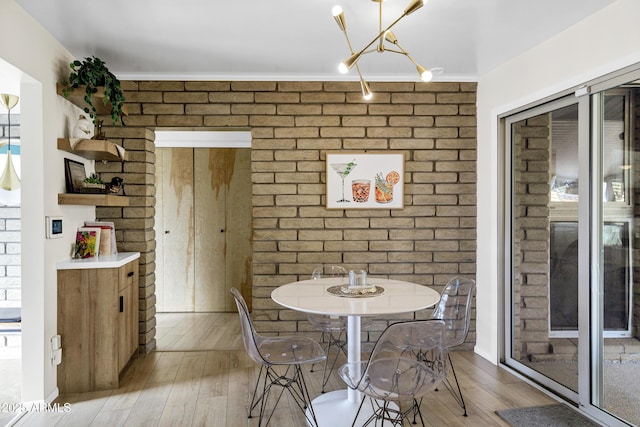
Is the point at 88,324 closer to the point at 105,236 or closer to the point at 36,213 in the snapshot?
the point at 105,236

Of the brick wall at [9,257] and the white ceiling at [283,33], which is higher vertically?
the white ceiling at [283,33]

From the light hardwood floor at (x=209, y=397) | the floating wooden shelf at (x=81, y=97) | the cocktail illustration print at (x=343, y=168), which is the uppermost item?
the floating wooden shelf at (x=81, y=97)

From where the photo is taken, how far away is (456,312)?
2762 millimetres

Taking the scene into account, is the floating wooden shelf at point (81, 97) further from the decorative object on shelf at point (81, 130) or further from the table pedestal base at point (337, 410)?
the table pedestal base at point (337, 410)

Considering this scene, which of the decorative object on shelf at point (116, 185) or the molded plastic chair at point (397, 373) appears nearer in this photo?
the molded plastic chair at point (397, 373)

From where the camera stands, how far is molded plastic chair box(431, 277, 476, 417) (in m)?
2.61

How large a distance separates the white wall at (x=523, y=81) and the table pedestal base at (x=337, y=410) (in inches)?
59.0

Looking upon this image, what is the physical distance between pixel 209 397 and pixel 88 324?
0.98 m

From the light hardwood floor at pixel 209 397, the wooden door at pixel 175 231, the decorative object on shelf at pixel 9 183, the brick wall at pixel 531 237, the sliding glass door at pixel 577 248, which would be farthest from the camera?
the wooden door at pixel 175 231

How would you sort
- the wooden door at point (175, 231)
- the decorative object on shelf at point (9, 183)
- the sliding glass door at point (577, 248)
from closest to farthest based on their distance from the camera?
the sliding glass door at point (577, 248), the decorative object on shelf at point (9, 183), the wooden door at point (175, 231)

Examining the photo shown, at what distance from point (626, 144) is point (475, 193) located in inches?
57.0

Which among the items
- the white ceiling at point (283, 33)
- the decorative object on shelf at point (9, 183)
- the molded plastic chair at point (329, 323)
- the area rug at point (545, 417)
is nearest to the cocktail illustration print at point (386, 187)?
the molded plastic chair at point (329, 323)

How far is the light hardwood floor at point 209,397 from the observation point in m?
2.46

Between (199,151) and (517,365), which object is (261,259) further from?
(517,365)
